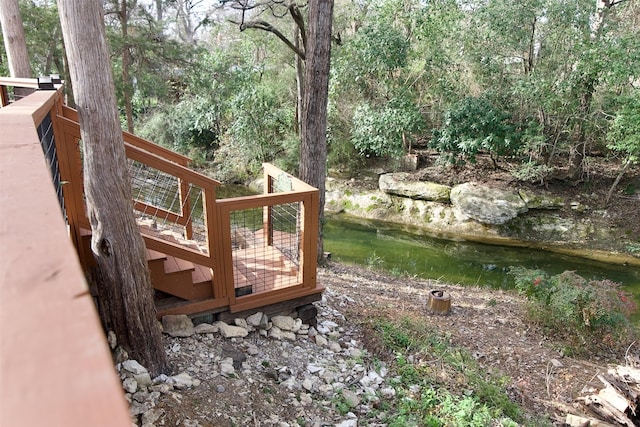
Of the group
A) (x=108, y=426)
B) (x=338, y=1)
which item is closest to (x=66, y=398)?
(x=108, y=426)

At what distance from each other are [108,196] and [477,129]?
401 inches

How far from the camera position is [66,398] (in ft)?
1.28

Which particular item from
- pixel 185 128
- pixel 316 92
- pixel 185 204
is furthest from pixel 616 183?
pixel 185 128

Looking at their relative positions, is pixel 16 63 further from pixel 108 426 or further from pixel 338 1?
pixel 338 1

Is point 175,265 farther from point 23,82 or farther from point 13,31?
point 13,31

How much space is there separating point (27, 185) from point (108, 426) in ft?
2.10

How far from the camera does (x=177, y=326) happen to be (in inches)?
141

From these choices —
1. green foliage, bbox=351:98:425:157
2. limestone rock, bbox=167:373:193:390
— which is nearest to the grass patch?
limestone rock, bbox=167:373:193:390

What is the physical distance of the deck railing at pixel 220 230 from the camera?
309cm

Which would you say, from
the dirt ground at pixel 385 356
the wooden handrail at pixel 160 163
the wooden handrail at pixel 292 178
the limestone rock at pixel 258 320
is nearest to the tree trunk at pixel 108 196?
the wooden handrail at pixel 160 163

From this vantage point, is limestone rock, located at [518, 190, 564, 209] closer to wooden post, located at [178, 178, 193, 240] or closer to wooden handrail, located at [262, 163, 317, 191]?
wooden handrail, located at [262, 163, 317, 191]

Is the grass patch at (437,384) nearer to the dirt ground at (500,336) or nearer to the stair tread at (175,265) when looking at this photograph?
the dirt ground at (500,336)

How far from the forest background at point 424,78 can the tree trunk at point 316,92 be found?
3.08 metres

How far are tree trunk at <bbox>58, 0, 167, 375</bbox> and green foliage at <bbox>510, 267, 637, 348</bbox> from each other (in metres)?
5.14
